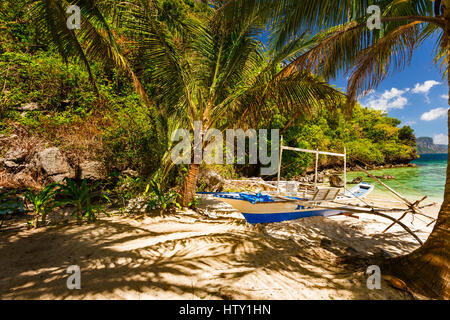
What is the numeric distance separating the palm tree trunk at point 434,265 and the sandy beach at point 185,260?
296mm

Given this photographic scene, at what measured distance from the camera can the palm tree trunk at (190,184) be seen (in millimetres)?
5070

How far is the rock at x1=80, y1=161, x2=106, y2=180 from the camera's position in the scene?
18.7 ft

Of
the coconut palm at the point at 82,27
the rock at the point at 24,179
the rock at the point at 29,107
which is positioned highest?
the coconut palm at the point at 82,27

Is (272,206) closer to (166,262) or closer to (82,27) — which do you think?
(166,262)

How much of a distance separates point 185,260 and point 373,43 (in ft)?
15.4

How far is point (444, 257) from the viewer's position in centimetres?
197

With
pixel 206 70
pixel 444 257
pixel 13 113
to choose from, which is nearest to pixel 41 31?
pixel 206 70

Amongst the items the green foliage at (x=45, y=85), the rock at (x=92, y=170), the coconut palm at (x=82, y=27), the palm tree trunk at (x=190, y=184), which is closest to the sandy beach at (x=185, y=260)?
the palm tree trunk at (x=190, y=184)

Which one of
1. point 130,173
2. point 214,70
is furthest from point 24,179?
point 214,70

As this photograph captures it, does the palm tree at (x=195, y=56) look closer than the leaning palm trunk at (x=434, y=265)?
No

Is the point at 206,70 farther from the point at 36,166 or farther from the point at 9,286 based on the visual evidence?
the point at 36,166

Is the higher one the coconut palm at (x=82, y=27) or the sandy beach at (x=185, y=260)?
the coconut palm at (x=82, y=27)
